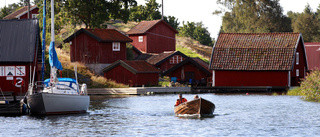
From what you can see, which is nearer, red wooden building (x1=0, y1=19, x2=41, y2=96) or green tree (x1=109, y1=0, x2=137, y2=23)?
red wooden building (x1=0, y1=19, x2=41, y2=96)

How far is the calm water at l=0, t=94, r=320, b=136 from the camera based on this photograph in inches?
1219

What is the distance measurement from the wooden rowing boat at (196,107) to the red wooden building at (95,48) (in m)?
41.7

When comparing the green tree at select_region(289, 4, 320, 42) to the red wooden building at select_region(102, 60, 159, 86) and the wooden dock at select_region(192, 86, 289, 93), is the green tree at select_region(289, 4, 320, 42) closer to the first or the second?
the wooden dock at select_region(192, 86, 289, 93)

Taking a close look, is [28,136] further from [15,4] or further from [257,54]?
[15,4]

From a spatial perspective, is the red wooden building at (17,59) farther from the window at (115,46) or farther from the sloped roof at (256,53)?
the sloped roof at (256,53)

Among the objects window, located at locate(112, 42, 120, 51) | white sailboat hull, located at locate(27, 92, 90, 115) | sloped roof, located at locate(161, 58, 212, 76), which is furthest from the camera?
window, located at locate(112, 42, 120, 51)

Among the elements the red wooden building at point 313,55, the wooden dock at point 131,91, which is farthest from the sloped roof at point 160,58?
the red wooden building at point 313,55

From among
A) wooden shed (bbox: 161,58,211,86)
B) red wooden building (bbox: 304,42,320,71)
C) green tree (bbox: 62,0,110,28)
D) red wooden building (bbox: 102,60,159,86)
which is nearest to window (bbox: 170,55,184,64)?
wooden shed (bbox: 161,58,211,86)

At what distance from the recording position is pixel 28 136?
97.8 ft

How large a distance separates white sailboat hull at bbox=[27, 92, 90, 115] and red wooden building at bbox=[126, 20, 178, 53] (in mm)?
55869

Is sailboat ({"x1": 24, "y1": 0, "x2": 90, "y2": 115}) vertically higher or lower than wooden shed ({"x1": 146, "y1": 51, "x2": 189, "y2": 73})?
lower

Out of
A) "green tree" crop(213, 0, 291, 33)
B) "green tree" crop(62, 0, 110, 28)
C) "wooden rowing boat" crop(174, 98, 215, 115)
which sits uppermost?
"green tree" crop(213, 0, 291, 33)

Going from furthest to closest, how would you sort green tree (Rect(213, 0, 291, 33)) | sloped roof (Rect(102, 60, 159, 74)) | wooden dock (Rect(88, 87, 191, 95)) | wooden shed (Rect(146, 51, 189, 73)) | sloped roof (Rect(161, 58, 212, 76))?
green tree (Rect(213, 0, 291, 33)) → wooden shed (Rect(146, 51, 189, 73)) → sloped roof (Rect(161, 58, 212, 76)) → sloped roof (Rect(102, 60, 159, 74)) → wooden dock (Rect(88, 87, 191, 95))

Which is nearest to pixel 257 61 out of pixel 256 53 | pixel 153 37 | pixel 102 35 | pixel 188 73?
pixel 256 53
